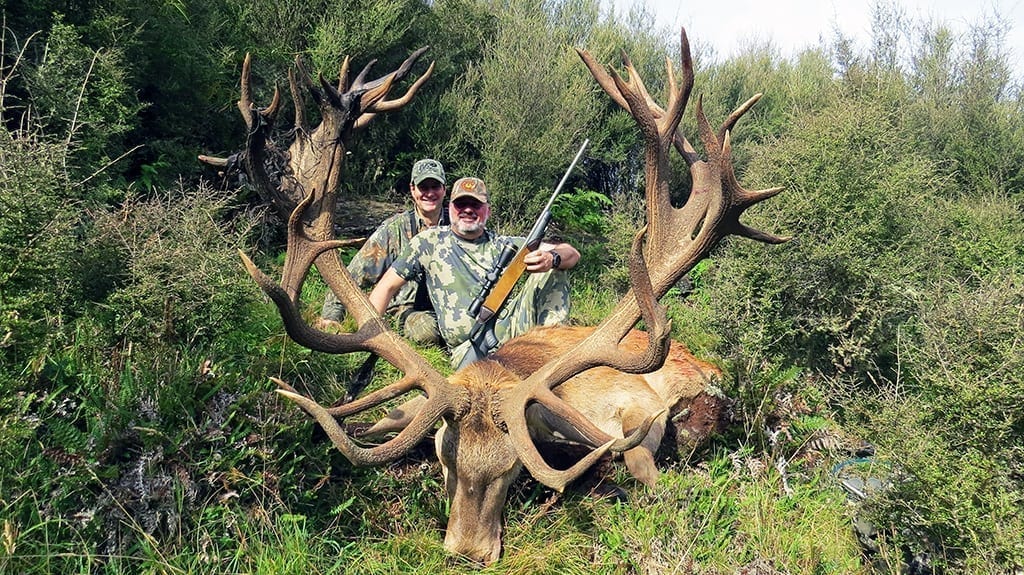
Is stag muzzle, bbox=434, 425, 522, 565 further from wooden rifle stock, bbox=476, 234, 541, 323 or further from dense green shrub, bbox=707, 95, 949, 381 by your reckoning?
dense green shrub, bbox=707, 95, 949, 381

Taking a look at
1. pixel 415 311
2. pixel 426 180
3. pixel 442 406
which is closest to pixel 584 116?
pixel 426 180

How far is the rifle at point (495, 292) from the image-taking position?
169 inches

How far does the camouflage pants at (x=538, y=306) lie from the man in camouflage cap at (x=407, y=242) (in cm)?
85

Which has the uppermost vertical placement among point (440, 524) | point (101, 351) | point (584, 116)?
point (584, 116)

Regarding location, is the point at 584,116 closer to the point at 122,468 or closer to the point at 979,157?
the point at 979,157

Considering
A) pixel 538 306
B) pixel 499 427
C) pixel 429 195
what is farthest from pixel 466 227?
pixel 499 427

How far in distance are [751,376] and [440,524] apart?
2.29 metres

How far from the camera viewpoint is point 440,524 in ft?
11.2

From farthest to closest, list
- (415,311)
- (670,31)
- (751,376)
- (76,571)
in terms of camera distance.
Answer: (670,31), (415,311), (751,376), (76,571)

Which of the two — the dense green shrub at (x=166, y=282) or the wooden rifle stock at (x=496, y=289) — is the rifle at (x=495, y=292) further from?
the dense green shrub at (x=166, y=282)

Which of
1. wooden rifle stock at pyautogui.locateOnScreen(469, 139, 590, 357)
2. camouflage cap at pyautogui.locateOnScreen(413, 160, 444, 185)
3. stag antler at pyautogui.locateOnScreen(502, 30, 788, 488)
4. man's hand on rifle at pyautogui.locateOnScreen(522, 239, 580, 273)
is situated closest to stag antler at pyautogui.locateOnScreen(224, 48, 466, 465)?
stag antler at pyautogui.locateOnScreen(502, 30, 788, 488)

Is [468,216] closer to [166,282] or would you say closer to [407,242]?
[407,242]

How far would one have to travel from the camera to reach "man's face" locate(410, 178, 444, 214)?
627 centimetres

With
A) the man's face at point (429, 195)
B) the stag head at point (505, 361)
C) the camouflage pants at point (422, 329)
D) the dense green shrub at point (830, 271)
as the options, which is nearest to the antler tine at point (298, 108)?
the stag head at point (505, 361)
